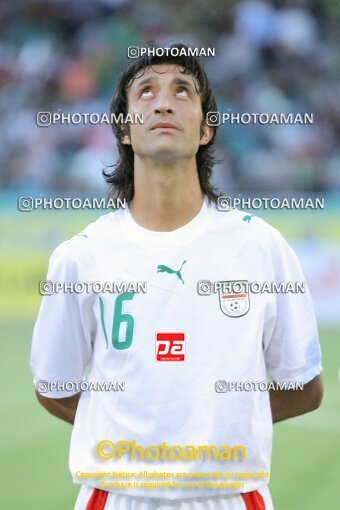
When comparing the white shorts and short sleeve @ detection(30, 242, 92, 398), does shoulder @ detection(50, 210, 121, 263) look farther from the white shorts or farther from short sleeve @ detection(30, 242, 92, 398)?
the white shorts

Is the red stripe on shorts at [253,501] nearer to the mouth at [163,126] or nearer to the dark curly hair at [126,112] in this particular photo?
the dark curly hair at [126,112]

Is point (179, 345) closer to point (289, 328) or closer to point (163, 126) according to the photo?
point (289, 328)

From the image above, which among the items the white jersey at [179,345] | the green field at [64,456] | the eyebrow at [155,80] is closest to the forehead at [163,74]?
the eyebrow at [155,80]

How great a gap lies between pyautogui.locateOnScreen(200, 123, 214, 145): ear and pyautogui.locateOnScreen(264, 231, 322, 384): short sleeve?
0.35 metres

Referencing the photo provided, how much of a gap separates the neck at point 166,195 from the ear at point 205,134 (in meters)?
0.16

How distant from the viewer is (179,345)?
2.20m

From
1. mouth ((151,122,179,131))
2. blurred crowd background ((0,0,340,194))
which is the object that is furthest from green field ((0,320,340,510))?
blurred crowd background ((0,0,340,194))

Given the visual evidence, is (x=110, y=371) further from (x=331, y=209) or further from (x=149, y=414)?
(x=331, y=209)

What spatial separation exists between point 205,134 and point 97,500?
101 centimetres

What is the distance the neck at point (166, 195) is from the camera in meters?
2.34

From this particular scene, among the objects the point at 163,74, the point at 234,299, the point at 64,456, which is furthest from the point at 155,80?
the point at 64,456

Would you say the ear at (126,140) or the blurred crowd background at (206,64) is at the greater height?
the blurred crowd background at (206,64)

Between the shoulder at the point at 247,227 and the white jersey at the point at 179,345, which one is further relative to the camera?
the shoulder at the point at 247,227

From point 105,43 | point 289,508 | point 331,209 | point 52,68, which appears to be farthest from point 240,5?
point 289,508
